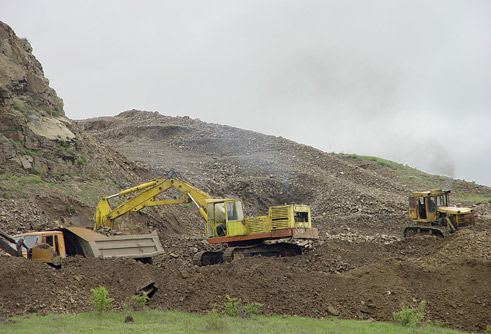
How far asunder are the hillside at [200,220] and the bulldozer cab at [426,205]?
4.02 ft

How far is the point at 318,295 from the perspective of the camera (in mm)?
13602

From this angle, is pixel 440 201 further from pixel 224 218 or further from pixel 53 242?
pixel 53 242

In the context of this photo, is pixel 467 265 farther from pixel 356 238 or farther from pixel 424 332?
pixel 356 238

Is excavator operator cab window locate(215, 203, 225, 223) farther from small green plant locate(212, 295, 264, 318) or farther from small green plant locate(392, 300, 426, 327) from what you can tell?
small green plant locate(392, 300, 426, 327)

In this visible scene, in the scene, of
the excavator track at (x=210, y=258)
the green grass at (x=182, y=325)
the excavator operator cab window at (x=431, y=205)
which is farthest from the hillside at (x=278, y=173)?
the green grass at (x=182, y=325)

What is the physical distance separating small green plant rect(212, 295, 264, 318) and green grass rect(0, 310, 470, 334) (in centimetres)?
21

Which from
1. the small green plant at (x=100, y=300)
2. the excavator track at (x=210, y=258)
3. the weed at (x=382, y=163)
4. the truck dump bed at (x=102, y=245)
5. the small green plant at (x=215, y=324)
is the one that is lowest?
the small green plant at (x=215, y=324)

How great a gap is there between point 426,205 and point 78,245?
13.7 meters

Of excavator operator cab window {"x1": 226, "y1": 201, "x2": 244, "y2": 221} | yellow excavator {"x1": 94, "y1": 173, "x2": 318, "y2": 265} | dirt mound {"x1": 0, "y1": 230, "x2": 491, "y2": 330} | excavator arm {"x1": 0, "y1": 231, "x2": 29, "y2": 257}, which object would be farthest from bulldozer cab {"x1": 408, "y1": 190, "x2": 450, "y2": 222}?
excavator arm {"x1": 0, "y1": 231, "x2": 29, "y2": 257}

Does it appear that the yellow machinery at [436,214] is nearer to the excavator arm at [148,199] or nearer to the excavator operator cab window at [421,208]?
the excavator operator cab window at [421,208]

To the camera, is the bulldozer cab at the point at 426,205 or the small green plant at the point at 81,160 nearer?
the bulldozer cab at the point at 426,205

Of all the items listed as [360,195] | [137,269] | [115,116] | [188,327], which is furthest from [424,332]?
[115,116]

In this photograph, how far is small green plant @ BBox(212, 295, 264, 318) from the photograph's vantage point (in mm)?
12391

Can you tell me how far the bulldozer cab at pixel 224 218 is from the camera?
62.6ft
